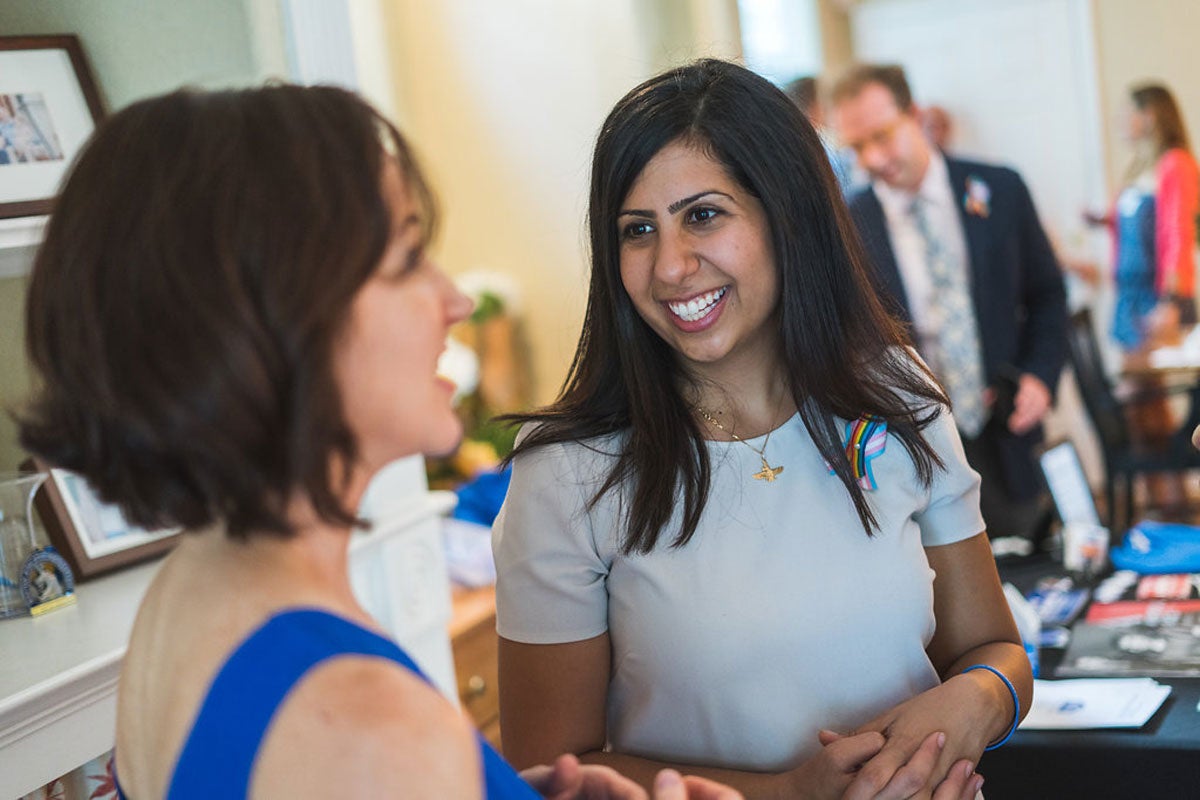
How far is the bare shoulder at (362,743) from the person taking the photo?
72 centimetres

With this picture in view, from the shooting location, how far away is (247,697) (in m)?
0.75

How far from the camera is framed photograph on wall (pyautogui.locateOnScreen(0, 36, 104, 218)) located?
6.21ft

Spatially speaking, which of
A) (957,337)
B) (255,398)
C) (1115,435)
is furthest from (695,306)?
(1115,435)

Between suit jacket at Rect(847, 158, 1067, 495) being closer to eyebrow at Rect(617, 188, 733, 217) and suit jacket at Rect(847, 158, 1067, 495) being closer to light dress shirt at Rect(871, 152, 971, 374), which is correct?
light dress shirt at Rect(871, 152, 971, 374)

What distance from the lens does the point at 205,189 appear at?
0.76m

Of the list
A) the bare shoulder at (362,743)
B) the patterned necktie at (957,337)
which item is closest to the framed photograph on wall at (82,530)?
the bare shoulder at (362,743)

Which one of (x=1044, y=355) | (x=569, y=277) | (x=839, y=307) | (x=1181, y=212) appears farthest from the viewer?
(x=1181, y=212)

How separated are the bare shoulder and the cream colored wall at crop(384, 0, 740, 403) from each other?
13.8 ft

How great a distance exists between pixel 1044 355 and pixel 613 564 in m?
2.40

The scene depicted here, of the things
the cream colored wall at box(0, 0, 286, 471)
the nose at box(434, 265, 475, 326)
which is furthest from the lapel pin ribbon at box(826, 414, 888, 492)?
the cream colored wall at box(0, 0, 286, 471)

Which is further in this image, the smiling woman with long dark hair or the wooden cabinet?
the wooden cabinet

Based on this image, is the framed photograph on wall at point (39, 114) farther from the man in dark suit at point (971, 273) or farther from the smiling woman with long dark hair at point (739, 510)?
the man in dark suit at point (971, 273)

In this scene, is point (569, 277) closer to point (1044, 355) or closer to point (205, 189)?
point (1044, 355)

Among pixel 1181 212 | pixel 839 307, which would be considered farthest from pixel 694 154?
pixel 1181 212
